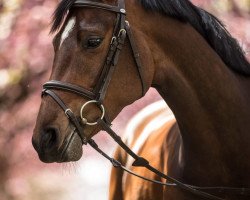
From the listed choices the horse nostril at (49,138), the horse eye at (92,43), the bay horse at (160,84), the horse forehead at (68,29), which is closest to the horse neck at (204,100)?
the bay horse at (160,84)

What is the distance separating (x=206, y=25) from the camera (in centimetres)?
383

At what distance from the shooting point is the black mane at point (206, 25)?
146 inches

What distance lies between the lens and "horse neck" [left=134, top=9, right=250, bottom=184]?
375 cm

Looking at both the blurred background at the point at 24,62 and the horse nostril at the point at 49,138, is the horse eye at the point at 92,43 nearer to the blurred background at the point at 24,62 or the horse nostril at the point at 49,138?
the horse nostril at the point at 49,138

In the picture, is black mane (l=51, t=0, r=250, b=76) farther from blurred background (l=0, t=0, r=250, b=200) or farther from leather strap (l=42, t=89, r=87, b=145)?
blurred background (l=0, t=0, r=250, b=200)

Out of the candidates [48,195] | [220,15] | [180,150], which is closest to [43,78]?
[220,15]

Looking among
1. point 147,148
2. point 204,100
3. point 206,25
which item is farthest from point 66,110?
point 147,148

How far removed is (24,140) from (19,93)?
42 centimetres

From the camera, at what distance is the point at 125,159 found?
17.8 feet

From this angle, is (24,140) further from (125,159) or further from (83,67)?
(83,67)

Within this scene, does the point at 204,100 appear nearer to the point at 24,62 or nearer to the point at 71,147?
the point at 71,147

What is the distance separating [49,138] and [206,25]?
109 centimetres

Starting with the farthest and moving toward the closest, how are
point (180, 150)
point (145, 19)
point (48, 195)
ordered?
1. point (48, 195)
2. point (180, 150)
3. point (145, 19)

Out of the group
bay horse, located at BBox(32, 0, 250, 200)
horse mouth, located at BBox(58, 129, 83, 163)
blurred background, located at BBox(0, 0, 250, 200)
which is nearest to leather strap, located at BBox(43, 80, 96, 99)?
bay horse, located at BBox(32, 0, 250, 200)
